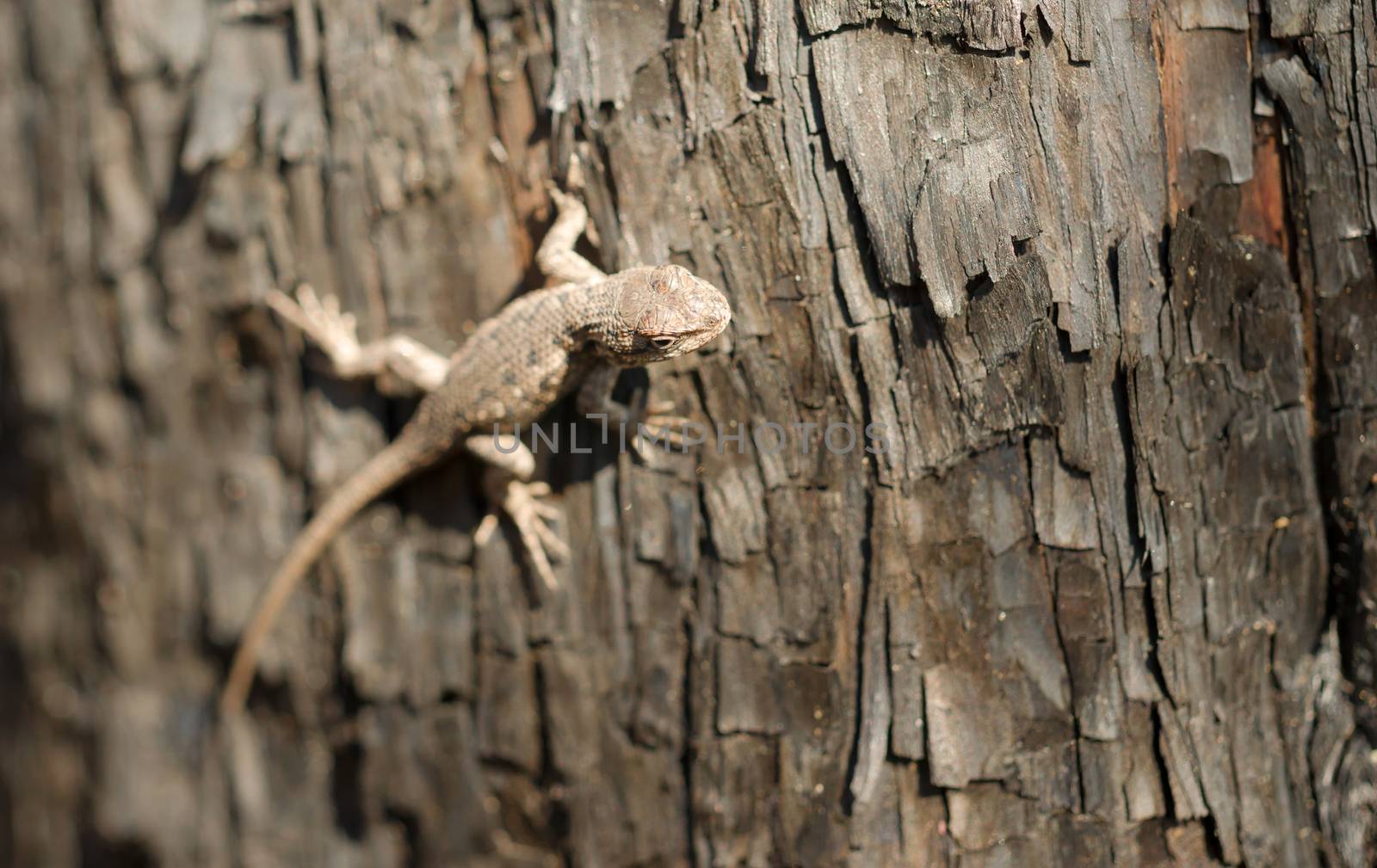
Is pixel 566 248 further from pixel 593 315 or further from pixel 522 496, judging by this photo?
pixel 522 496

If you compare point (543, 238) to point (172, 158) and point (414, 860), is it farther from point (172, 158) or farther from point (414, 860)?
point (414, 860)

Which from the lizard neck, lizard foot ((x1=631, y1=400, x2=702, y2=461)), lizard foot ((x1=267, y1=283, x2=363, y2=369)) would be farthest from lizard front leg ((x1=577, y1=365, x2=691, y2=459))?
lizard foot ((x1=267, y1=283, x2=363, y2=369))

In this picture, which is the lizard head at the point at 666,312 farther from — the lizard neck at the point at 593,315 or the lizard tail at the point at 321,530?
the lizard tail at the point at 321,530

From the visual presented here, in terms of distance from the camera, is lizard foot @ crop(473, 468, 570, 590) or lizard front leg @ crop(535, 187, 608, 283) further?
lizard foot @ crop(473, 468, 570, 590)

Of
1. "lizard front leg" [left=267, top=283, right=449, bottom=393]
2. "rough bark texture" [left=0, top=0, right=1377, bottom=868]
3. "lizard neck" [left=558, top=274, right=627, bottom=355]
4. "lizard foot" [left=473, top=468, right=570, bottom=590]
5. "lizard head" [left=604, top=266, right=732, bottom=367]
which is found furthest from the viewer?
"lizard front leg" [left=267, top=283, right=449, bottom=393]

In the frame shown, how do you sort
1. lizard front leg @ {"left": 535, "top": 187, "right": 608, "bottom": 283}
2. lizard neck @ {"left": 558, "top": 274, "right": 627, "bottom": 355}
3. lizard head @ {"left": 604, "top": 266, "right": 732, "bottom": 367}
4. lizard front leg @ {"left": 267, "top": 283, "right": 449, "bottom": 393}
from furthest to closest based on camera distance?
lizard front leg @ {"left": 267, "top": 283, "right": 449, "bottom": 393}, lizard front leg @ {"left": 535, "top": 187, "right": 608, "bottom": 283}, lizard neck @ {"left": 558, "top": 274, "right": 627, "bottom": 355}, lizard head @ {"left": 604, "top": 266, "right": 732, "bottom": 367}

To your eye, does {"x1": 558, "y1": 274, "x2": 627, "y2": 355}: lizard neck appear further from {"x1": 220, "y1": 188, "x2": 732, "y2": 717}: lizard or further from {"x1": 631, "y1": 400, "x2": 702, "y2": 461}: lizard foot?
{"x1": 631, "y1": 400, "x2": 702, "y2": 461}: lizard foot

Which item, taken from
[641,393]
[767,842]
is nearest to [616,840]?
[767,842]
